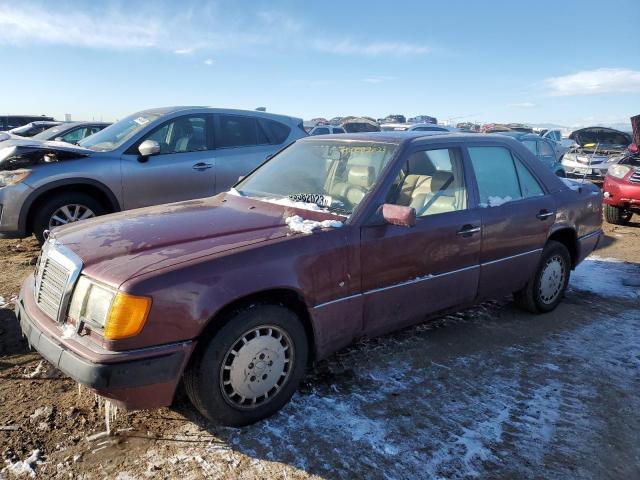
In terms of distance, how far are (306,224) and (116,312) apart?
118 cm

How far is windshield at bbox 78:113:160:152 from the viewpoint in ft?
20.0

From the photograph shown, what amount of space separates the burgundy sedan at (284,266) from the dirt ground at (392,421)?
11.0 inches

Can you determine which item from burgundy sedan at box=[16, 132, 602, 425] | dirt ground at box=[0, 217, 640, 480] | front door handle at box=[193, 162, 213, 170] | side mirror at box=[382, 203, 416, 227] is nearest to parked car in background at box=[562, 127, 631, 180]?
burgundy sedan at box=[16, 132, 602, 425]

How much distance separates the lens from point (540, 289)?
14.9ft

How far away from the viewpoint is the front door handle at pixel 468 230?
3.62 metres

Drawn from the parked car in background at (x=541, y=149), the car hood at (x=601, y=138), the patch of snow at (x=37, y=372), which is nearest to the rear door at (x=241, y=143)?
the patch of snow at (x=37, y=372)

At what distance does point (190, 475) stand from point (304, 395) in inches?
35.3

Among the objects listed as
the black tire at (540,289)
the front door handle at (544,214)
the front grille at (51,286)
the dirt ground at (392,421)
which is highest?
the front door handle at (544,214)

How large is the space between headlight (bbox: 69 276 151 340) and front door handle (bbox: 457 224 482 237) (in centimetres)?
227

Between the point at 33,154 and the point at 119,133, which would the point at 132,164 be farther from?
the point at 33,154

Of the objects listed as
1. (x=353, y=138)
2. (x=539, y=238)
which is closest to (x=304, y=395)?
(x=353, y=138)

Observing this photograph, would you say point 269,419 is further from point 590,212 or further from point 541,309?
point 590,212

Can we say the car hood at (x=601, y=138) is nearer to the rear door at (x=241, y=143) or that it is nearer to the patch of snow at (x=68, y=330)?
the rear door at (x=241, y=143)

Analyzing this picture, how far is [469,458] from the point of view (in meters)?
2.60
